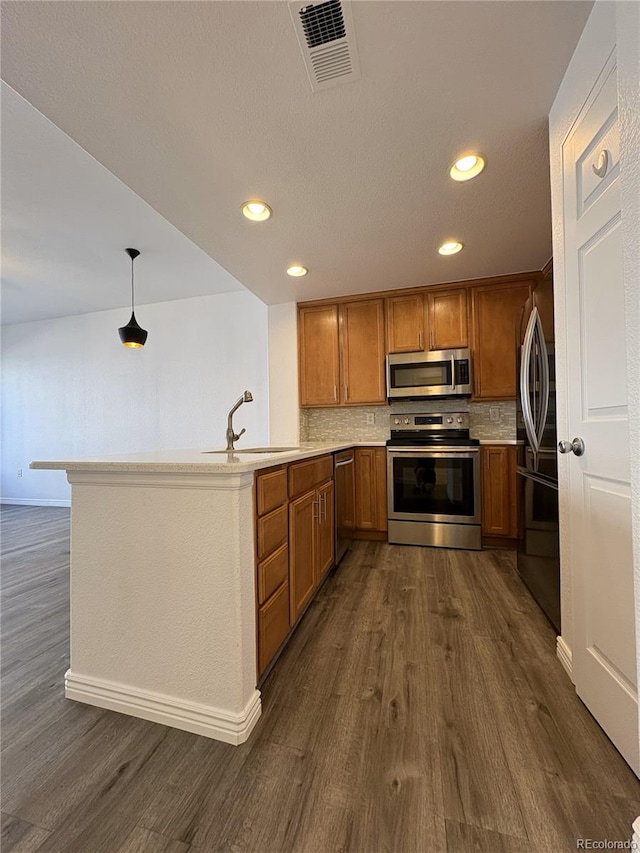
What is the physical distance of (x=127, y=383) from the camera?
4.89 metres

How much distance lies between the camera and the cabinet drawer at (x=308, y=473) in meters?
1.69

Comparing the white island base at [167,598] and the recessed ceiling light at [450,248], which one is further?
the recessed ceiling light at [450,248]

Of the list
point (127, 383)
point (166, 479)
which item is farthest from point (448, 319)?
point (127, 383)

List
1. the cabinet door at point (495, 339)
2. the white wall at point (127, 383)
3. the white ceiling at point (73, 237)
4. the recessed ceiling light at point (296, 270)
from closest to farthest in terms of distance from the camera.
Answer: the white ceiling at point (73, 237) → the recessed ceiling light at point (296, 270) → the cabinet door at point (495, 339) → the white wall at point (127, 383)

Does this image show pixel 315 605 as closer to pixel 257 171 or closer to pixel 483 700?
pixel 483 700

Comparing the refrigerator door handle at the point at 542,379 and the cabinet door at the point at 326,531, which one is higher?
the refrigerator door handle at the point at 542,379

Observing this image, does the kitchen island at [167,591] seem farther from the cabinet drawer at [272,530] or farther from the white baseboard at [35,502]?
the white baseboard at [35,502]

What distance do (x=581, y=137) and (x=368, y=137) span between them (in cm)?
85

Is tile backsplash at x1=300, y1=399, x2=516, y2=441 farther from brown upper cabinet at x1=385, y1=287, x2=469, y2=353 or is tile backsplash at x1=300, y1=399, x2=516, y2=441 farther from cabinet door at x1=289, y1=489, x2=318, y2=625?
cabinet door at x1=289, y1=489, x2=318, y2=625

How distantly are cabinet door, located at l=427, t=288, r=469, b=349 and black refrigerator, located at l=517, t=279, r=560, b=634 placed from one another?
1.04m

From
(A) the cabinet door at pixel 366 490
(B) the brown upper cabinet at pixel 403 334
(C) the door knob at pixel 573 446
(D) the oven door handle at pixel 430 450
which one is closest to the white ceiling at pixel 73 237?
(B) the brown upper cabinet at pixel 403 334

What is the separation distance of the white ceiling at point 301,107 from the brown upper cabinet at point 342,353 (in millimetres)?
1180

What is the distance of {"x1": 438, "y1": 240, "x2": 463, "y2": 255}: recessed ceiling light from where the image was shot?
251cm

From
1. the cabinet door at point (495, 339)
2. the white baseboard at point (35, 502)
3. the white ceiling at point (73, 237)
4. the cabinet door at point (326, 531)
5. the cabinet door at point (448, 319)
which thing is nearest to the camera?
the white ceiling at point (73, 237)
